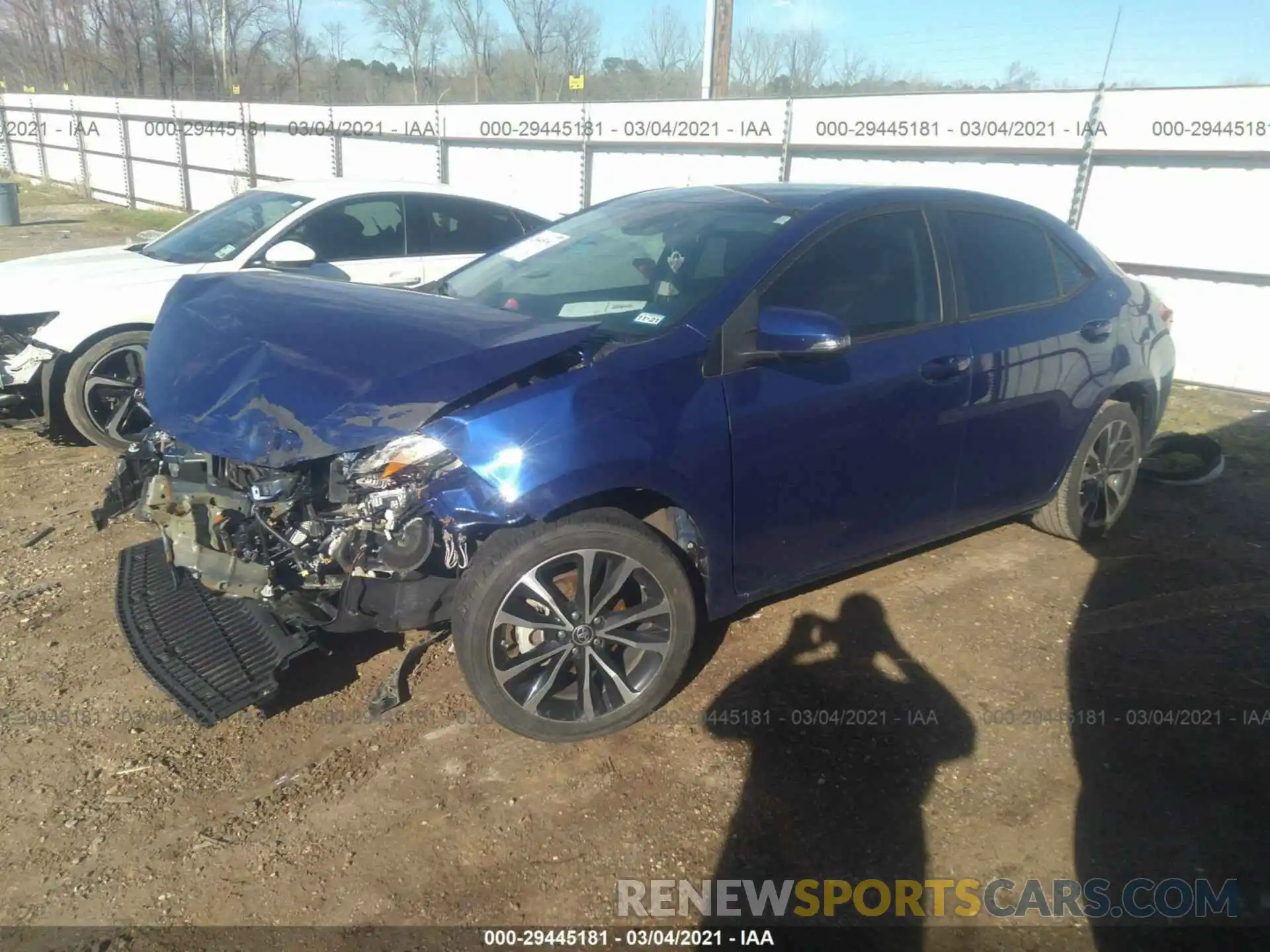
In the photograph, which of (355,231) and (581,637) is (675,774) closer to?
(581,637)

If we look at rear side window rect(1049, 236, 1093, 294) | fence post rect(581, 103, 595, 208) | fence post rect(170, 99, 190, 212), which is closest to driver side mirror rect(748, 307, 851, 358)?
rear side window rect(1049, 236, 1093, 294)

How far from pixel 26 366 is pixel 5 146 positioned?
29.6 m

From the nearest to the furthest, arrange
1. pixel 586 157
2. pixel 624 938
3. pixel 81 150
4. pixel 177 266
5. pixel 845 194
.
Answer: pixel 624 938 → pixel 845 194 → pixel 177 266 → pixel 586 157 → pixel 81 150

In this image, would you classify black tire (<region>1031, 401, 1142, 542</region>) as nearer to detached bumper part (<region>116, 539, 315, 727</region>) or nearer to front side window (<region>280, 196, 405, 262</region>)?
detached bumper part (<region>116, 539, 315, 727</region>)

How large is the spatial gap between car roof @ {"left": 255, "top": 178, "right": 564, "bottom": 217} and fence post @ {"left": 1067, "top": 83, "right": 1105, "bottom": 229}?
5.26m

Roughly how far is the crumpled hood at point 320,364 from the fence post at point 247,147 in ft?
54.2

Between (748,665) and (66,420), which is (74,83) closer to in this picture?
(66,420)

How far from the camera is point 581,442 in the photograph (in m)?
2.79

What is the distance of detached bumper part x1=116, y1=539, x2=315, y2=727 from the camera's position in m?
2.91

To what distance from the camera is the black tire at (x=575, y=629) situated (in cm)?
284

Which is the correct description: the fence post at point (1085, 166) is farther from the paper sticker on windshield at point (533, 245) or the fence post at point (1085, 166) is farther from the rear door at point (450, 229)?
the paper sticker on windshield at point (533, 245)

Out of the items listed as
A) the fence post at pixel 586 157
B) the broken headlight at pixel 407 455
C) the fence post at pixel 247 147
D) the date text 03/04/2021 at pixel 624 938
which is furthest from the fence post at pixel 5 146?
the date text 03/04/2021 at pixel 624 938

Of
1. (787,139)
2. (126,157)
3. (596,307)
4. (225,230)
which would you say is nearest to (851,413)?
(596,307)

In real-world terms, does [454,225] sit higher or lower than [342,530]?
higher
